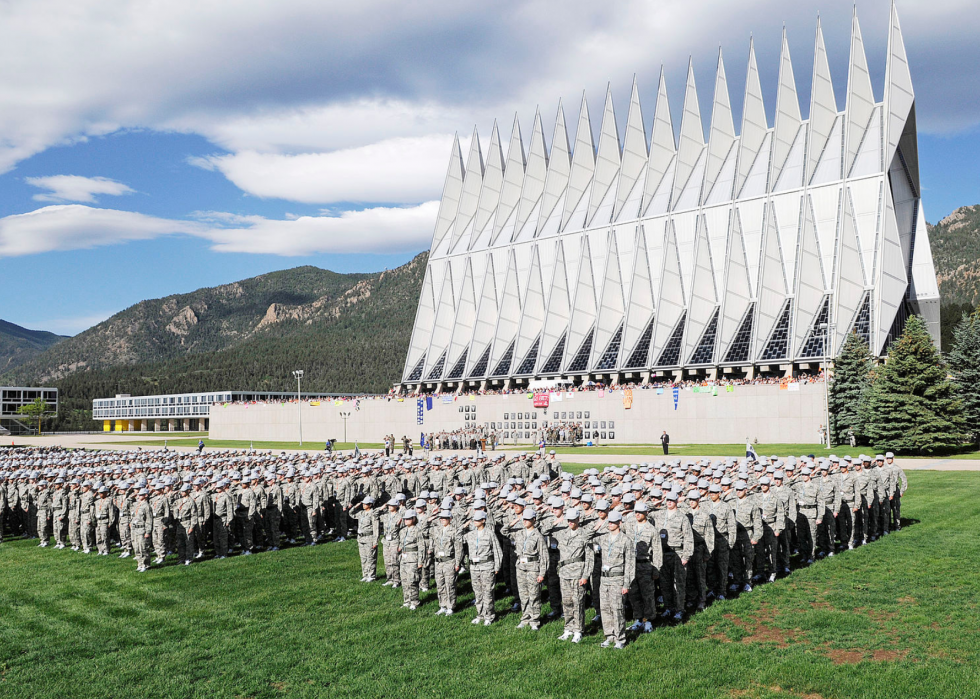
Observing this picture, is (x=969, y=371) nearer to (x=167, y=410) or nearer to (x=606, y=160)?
(x=606, y=160)

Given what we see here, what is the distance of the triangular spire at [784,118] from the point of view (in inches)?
2190

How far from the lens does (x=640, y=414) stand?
156 feet

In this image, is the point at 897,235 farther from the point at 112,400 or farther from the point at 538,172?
the point at 112,400

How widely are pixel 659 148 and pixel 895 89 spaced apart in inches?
749

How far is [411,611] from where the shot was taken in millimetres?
11312

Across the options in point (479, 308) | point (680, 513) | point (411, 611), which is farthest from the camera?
point (479, 308)

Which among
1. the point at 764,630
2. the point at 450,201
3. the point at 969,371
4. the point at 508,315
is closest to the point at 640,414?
the point at 969,371

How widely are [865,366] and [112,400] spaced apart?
114908 mm

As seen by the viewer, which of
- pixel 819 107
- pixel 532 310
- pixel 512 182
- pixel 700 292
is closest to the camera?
pixel 819 107

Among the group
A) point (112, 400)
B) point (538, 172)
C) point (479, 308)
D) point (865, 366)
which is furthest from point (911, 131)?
point (112, 400)

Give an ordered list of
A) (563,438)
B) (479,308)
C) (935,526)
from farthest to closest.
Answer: (479,308)
(563,438)
(935,526)

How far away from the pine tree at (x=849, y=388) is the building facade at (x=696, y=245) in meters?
2.69

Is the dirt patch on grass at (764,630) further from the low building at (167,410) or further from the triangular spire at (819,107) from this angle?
the low building at (167,410)

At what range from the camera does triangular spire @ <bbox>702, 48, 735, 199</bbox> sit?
59.1 m
